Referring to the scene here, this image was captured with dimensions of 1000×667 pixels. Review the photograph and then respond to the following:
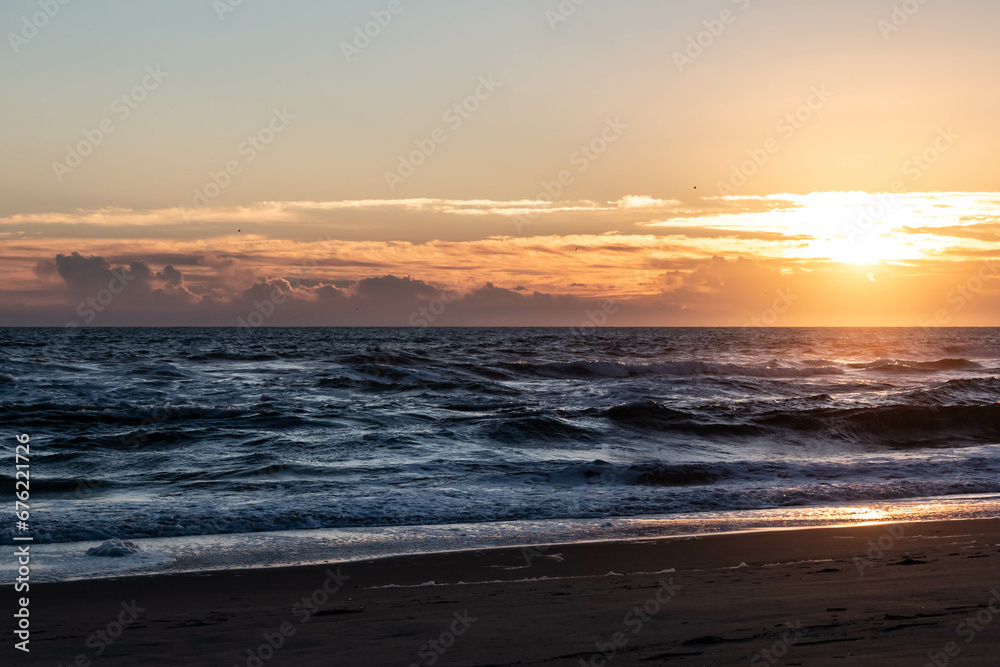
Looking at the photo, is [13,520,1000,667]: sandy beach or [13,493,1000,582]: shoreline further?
[13,493,1000,582]: shoreline

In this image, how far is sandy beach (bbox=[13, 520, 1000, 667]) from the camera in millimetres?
4488

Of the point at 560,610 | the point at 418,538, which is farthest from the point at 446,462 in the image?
the point at 560,610

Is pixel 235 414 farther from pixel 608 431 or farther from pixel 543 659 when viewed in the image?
pixel 543 659

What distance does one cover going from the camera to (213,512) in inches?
359

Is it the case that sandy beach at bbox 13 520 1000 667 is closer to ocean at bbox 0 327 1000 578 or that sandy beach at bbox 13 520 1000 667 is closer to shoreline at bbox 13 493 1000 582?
shoreline at bbox 13 493 1000 582

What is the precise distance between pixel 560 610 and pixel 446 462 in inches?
313

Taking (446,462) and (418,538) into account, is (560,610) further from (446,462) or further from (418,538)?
(446,462)

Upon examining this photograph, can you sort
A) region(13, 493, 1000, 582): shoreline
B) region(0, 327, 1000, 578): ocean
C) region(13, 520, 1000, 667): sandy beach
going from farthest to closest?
region(0, 327, 1000, 578): ocean < region(13, 493, 1000, 582): shoreline < region(13, 520, 1000, 667): sandy beach

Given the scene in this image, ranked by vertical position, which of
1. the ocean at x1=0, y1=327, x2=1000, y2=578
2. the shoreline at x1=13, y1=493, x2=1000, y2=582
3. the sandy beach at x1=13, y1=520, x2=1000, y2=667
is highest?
the sandy beach at x1=13, y1=520, x2=1000, y2=667

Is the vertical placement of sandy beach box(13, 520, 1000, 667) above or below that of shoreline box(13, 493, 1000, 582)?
above

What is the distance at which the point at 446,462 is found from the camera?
13.2 m

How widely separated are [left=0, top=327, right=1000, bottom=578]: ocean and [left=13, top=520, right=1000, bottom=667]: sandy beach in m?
1.08

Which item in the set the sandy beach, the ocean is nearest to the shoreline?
the ocean

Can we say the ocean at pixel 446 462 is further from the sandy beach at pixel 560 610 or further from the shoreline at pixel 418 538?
the sandy beach at pixel 560 610
